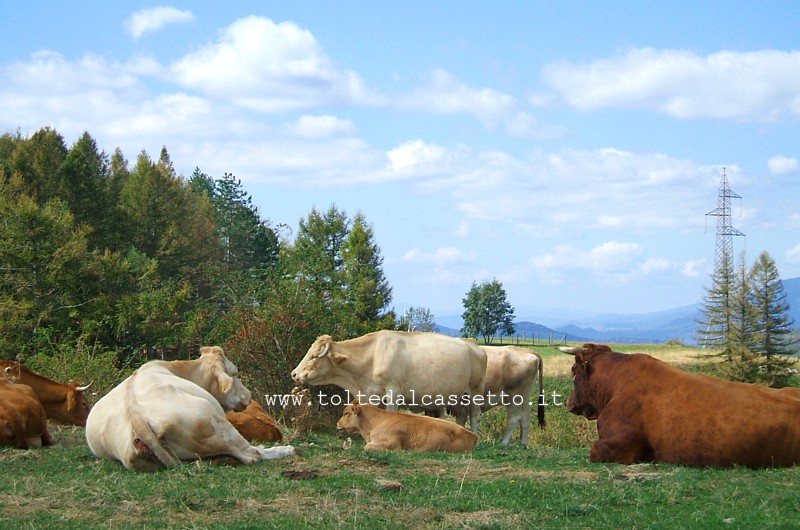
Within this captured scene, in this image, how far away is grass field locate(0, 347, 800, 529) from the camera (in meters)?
6.81

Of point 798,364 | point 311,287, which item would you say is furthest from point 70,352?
point 798,364

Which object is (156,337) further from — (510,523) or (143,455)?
(510,523)

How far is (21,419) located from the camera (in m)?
11.1

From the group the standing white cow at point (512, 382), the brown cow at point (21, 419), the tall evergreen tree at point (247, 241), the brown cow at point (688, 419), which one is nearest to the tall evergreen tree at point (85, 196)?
the tall evergreen tree at point (247, 241)

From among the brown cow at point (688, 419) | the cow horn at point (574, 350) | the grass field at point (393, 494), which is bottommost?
the grass field at point (393, 494)

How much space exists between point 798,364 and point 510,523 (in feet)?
196

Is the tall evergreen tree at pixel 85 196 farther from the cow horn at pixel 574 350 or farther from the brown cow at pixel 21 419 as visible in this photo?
the cow horn at pixel 574 350

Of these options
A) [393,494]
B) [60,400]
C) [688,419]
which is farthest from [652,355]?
[393,494]

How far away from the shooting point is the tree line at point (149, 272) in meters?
19.3

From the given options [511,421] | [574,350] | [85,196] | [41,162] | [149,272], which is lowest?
[511,421]

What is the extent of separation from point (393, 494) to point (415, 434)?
4.09 meters

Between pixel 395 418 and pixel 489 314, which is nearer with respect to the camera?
pixel 395 418

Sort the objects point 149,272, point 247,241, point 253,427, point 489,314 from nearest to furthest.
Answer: point 253,427, point 149,272, point 247,241, point 489,314

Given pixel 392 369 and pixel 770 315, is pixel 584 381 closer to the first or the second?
pixel 392 369
